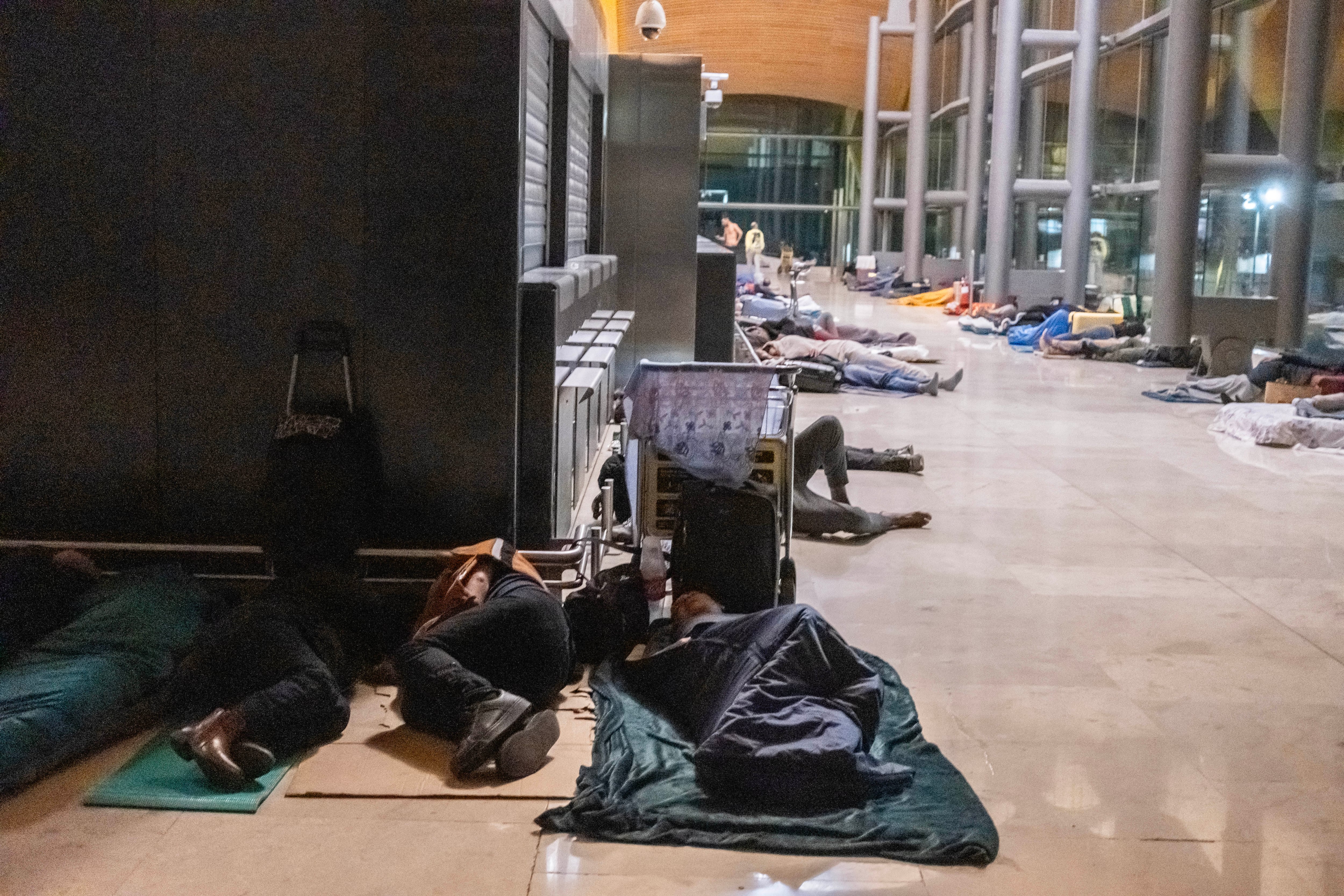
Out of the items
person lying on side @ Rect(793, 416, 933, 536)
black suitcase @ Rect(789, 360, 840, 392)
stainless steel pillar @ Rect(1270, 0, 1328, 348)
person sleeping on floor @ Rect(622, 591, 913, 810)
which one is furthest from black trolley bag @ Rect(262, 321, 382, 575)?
stainless steel pillar @ Rect(1270, 0, 1328, 348)

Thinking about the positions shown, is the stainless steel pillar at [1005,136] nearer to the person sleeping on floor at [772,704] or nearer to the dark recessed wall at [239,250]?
the dark recessed wall at [239,250]

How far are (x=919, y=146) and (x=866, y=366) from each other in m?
19.4

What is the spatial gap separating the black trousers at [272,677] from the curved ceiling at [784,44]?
3044 cm

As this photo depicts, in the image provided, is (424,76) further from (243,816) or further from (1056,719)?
(1056,719)

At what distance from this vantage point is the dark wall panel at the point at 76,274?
4.79 meters

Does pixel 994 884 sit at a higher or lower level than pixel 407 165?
lower

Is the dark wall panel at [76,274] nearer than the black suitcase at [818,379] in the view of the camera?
Yes

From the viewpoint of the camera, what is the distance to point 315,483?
15.7 feet

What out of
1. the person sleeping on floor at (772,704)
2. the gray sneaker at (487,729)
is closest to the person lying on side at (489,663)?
the gray sneaker at (487,729)

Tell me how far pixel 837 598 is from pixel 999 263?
60.0ft

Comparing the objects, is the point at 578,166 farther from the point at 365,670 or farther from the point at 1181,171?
the point at 1181,171

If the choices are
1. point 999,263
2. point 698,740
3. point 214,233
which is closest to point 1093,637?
point 698,740

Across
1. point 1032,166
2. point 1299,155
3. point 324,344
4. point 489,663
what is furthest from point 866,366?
point 1032,166

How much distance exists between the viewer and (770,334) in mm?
14594
